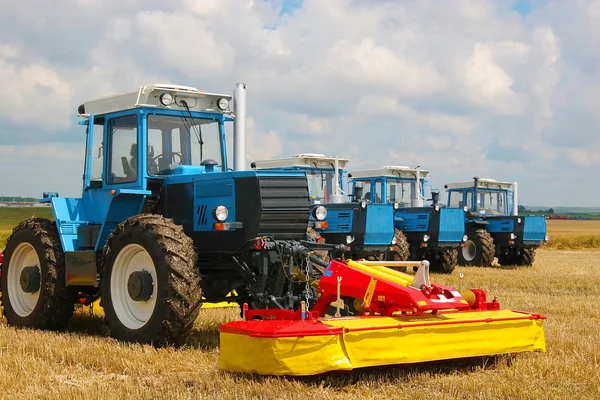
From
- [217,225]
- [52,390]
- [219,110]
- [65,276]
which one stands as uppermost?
[219,110]

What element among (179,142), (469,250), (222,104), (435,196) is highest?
(222,104)

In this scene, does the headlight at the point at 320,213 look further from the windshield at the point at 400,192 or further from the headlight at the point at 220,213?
the windshield at the point at 400,192

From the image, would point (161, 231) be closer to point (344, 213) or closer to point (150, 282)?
point (150, 282)

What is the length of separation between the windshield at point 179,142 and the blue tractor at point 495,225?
14479mm

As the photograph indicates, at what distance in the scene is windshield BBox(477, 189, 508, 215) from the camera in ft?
79.5

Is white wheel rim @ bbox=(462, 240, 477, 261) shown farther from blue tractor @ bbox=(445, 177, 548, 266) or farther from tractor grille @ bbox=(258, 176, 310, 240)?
tractor grille @ bbox=(258, 176, 310, 240)

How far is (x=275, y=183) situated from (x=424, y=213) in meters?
13.2

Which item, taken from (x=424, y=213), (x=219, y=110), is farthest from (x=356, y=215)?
(x=219, y=110)

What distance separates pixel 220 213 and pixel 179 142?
155cm

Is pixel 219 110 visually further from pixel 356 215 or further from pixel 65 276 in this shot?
pixel 356 215

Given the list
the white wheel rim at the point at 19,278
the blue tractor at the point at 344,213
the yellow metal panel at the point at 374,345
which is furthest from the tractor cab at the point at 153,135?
the blue tractor at the point at 344,213

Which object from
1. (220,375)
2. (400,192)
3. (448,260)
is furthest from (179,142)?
(400,192)

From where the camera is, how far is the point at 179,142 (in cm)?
890

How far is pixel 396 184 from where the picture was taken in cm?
2184
